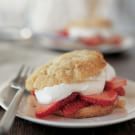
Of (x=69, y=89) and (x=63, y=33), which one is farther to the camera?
(x=63, y=33)

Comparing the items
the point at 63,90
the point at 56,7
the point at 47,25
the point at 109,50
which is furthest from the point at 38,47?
the point at 56,7

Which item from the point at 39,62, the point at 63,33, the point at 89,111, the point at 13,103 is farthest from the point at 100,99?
the point at 63,33

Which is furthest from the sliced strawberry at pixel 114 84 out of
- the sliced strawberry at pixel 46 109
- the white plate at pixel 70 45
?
the white plate at pixel 70 45

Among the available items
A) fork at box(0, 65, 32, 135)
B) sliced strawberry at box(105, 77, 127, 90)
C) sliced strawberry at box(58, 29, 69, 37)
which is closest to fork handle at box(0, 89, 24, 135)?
fork at box(0, 65, 32, 135)

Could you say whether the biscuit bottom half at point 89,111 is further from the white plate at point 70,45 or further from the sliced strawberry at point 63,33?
the sliced strawberry at point 63,33

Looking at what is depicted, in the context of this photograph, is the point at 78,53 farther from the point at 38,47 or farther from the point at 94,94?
the point at 38,47

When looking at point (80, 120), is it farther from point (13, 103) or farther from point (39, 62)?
point (39, 62)

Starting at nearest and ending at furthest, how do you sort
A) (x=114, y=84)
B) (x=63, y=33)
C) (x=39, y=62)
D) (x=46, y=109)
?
(x=46, y=109)
(x=114, y=84)
(x=39, y=62)
(x=63, y=33)
